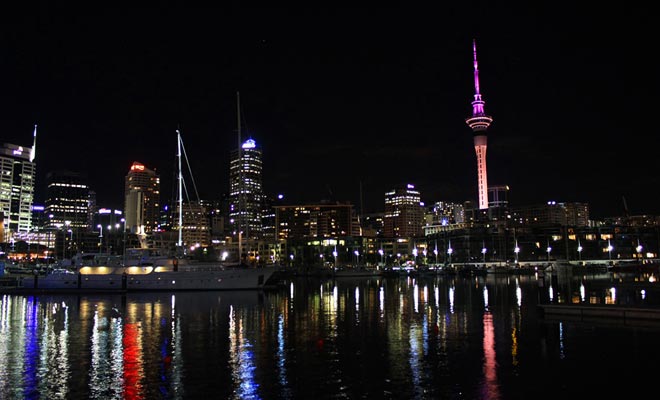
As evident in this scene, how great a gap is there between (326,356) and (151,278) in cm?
4781

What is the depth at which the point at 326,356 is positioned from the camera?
21.9 m

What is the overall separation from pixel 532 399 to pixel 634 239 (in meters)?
203

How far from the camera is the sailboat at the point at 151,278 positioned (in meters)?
64.3

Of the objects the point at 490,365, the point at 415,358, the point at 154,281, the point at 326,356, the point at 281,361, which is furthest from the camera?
the point at 154,281

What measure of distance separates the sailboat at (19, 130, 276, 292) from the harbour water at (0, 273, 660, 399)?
26.4m

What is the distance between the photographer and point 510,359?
20953 mm

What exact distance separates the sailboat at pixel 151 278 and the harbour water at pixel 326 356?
86.6 ft

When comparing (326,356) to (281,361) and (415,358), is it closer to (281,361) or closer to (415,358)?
(281,361)

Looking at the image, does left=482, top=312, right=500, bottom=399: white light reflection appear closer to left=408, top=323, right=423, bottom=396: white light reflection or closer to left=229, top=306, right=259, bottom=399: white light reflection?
left=408, top=323, right=423, bottom=396: white light reflection

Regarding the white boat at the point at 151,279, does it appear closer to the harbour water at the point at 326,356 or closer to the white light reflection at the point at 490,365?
the harbour water at the point at 326,356

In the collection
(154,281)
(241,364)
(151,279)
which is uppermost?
(151,279)

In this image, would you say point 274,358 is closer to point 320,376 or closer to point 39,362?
point 320,376

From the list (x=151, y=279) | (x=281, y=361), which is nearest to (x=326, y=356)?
(x=281, y=361)

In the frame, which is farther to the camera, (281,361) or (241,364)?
(281,361)
